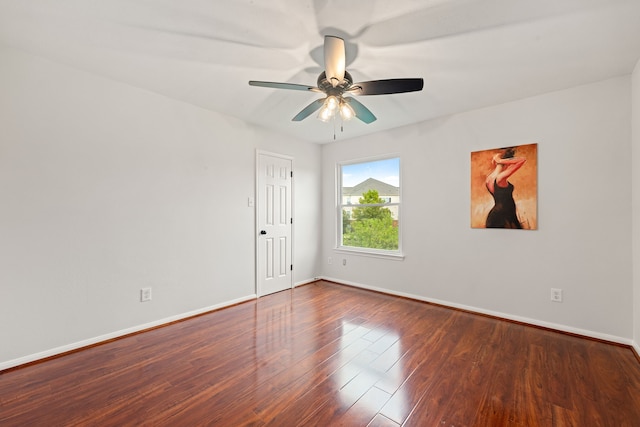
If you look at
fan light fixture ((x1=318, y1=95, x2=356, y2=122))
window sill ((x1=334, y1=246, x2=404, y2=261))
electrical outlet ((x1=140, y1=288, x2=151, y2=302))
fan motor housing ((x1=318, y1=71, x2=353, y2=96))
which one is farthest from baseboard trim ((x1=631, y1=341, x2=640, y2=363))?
electrical outlet ((x1=140, y1=288, x2=151, y2=302))

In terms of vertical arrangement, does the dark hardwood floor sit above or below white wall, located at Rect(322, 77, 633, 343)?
below

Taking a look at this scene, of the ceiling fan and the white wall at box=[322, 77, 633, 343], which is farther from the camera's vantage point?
the white wall at box=[322, 77, 633, 343]

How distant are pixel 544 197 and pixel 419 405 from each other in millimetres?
2522

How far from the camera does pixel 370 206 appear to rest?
4.44m

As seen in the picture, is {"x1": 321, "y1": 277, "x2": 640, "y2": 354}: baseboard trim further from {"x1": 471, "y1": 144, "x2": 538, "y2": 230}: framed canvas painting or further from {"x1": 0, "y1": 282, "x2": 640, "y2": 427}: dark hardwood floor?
{"x1": 471, "y1": 144, "x2": 538, "y2": 230}: framed canvas painting

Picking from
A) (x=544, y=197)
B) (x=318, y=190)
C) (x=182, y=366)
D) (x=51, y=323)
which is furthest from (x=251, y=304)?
(x=544, y=197)

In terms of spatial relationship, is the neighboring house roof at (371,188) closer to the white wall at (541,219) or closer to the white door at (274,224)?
the white wall at (541,219)

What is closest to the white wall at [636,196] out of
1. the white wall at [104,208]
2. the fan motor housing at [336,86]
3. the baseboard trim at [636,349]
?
the baseboard trim at [636,349]

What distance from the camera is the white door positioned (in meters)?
3.99

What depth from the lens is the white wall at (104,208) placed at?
216cm

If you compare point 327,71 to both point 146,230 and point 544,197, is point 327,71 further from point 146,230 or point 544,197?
point 544,197

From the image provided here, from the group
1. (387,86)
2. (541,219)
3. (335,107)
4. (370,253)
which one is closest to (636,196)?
(541,219)

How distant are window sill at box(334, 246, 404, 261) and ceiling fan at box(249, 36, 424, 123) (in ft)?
7.52

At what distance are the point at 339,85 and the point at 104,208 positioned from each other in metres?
2.43
